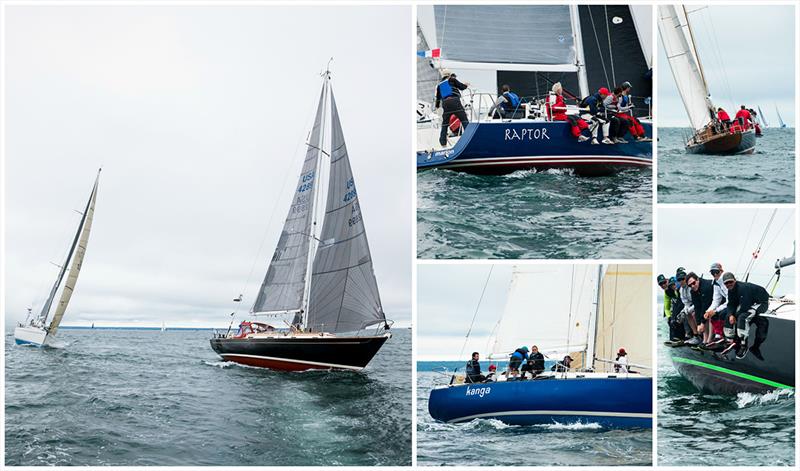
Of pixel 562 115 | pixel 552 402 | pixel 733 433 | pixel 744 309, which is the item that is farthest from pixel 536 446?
pixel 562 115

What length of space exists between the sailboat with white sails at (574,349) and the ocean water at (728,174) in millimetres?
670

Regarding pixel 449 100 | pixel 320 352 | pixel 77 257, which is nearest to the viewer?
pixel 449 100

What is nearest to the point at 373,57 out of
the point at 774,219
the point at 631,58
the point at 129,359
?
the point at 631,58

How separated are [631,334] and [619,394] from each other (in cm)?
46

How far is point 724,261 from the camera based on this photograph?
5.25 meters

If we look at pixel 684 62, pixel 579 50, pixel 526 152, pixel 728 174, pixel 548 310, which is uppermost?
pixel 579 50

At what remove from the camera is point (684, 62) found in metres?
5.29

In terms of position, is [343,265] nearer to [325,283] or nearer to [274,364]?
[325,283]

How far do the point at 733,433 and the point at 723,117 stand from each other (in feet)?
8.00

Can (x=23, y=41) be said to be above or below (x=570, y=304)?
above

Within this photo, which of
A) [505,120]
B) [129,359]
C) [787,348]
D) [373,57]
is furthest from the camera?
[129,359]

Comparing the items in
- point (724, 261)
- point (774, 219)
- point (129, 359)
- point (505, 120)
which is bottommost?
point (129, 359)

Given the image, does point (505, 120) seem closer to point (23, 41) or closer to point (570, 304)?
point (570, 304)

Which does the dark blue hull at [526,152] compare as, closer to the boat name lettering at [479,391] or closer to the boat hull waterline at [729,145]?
the boat hull waterline at [729,145]
